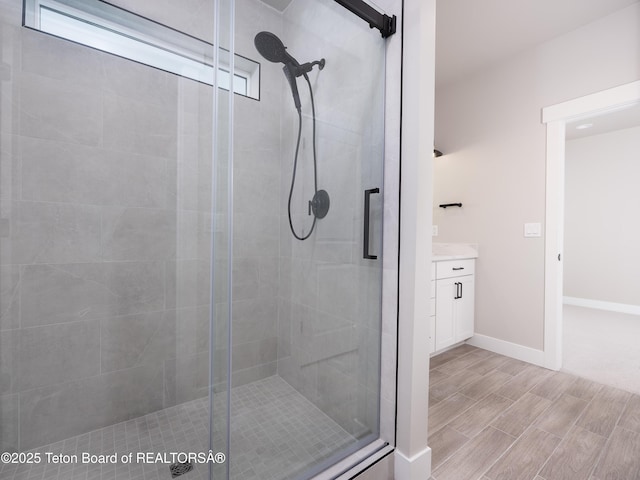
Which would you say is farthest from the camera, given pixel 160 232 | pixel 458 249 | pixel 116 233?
pixel 458 249

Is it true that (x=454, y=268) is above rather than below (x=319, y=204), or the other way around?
below

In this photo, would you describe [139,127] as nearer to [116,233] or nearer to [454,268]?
[116,233]

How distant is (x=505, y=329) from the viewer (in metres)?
2.71

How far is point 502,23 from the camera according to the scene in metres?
2.32

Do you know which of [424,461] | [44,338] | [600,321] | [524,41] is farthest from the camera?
[600,321]

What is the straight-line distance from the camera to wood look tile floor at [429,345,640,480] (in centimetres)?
137

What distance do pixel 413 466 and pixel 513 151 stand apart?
2619 mm

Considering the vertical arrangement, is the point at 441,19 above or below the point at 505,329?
above

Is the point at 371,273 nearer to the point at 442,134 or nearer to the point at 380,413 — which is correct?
the point at 380,413

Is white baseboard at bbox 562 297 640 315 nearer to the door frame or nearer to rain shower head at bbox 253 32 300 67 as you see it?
the door frame

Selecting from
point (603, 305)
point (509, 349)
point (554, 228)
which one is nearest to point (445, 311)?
point (509, 349)

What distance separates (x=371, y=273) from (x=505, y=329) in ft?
6.73

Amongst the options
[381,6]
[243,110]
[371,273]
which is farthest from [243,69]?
[371,273]

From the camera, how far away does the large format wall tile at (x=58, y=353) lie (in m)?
1.39
